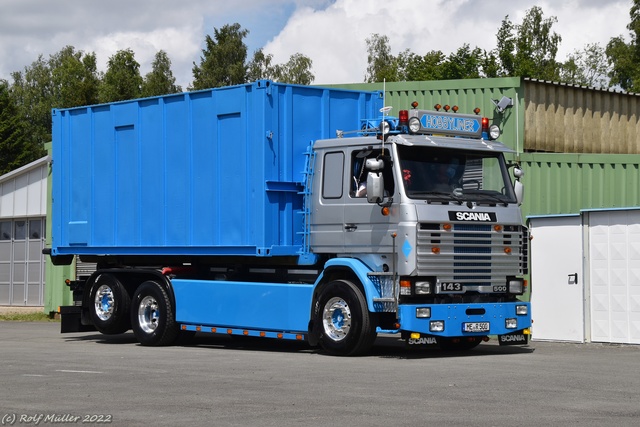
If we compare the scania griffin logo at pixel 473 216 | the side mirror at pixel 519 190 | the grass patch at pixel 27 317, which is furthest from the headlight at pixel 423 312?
the grass patch at pixel 27 317

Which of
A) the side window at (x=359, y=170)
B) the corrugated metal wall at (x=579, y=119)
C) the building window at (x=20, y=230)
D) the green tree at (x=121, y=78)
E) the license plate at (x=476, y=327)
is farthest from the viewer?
the green tree at (x=121, y=78)

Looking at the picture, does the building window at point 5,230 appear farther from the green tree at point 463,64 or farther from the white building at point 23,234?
the green tree at point 463,64

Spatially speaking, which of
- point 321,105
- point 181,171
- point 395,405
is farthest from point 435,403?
point 181,171

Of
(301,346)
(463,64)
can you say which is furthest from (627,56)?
(301,346)

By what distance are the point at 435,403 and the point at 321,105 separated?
816 centimetres

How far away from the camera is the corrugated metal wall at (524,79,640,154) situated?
24.8 metres

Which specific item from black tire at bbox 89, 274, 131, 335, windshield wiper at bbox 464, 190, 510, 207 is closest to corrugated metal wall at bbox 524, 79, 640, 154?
windshield wiper at bbox 464, 190, 510, 207

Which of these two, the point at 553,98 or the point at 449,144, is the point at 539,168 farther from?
the point at 449,144

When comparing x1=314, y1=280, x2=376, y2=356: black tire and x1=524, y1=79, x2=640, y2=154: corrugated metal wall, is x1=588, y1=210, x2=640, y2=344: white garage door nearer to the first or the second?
x1=524, y1=79, x2=640, y2=154: corrugated metal wall

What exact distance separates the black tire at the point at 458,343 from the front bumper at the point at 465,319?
0.87 meters

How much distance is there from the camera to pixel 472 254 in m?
16.3

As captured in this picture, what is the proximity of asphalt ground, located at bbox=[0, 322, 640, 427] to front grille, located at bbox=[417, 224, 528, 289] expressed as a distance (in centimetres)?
120

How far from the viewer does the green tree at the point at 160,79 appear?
92.8 m

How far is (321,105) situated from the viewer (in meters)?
17.9
